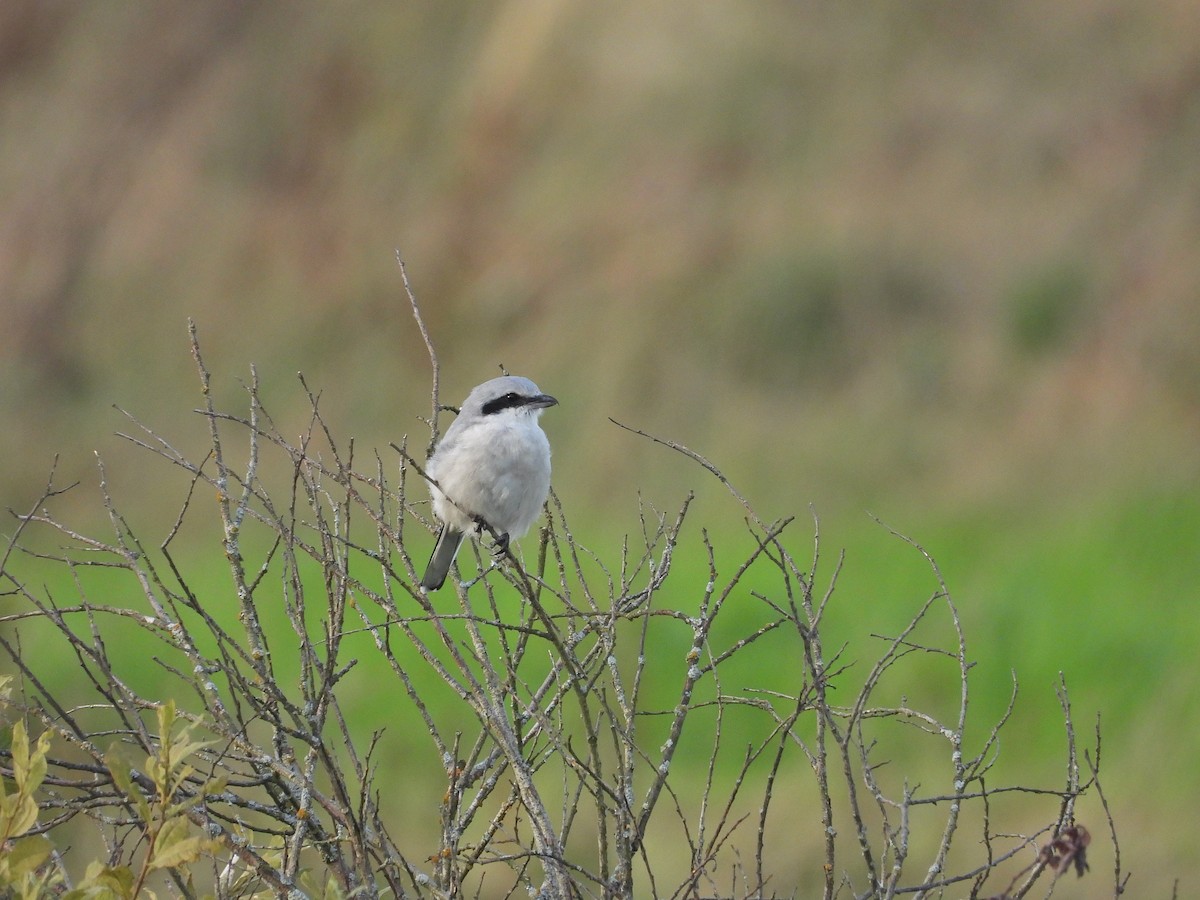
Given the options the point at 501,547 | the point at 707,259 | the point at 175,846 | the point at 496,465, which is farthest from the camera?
the point at 707,259

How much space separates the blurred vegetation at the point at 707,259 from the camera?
1404cm

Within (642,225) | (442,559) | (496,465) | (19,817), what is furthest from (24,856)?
(642,225)

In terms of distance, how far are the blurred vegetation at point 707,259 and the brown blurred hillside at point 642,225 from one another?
5cm

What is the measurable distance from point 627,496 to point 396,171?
7710 millimetres

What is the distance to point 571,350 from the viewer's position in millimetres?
17422

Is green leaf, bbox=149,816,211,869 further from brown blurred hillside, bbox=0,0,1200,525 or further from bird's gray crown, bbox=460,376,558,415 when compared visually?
brown blurred hillside, bbox=0,0,1200,525

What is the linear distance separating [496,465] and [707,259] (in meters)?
13.5

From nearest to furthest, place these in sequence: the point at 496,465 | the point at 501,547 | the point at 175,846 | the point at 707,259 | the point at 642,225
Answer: the point at 175,846 → the point at 501,547 → the point at 496,465 → the point at 707,259 → the point at 642,225

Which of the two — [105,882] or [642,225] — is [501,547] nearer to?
[105,882]

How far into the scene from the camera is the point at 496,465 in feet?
14.3

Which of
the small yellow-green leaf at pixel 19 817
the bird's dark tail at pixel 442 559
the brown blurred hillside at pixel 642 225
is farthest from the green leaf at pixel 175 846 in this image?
the brown blurred hillside at pixel 642 225

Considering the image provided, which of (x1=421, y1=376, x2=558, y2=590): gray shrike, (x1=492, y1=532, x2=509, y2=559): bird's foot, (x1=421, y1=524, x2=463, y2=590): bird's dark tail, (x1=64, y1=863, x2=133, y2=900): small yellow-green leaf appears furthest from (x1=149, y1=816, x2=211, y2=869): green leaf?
(x1=421, y1=524, x2=463, y2=590): bird's dark tail

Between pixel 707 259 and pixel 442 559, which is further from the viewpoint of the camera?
pixel 707 259

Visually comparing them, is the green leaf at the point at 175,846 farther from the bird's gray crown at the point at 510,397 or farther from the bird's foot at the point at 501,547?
the bird's gray crown at the point at 510,397
